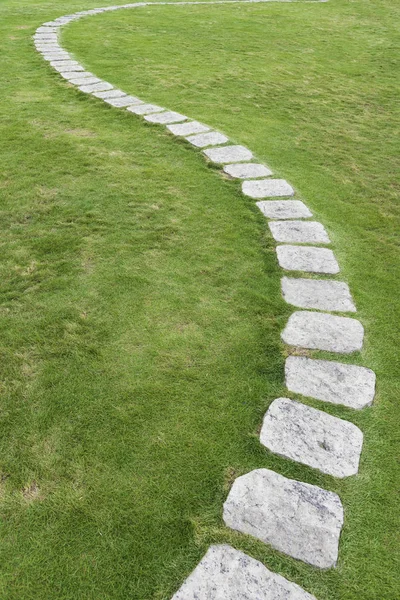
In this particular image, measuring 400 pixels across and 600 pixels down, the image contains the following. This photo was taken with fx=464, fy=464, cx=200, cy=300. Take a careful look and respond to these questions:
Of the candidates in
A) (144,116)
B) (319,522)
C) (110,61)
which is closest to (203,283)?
(319,522)

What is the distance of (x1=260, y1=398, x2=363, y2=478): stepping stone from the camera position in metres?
1.87

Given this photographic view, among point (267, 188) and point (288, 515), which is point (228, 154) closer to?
point (267, 188)

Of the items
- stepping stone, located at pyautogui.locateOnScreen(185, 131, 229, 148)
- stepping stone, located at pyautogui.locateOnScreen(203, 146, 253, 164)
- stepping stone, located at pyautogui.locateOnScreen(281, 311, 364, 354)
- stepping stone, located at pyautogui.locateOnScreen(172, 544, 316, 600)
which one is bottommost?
stepping stone, located at pyautogui.locateOnScreen(172, 544, 316, 600)

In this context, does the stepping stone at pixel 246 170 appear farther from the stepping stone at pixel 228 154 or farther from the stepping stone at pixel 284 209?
the stepping stone at pixel 284 209

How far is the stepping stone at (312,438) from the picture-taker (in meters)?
1.87

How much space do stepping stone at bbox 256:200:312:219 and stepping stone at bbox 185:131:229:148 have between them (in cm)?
119

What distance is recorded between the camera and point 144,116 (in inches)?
196

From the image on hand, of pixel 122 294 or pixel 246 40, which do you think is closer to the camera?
pixel 122 294

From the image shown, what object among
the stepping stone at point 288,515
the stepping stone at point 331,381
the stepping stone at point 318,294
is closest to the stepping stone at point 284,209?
the stepping stone at point 318,294

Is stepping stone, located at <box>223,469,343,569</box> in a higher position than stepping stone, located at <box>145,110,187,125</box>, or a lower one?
lower

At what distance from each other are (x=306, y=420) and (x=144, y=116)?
401 centimetres

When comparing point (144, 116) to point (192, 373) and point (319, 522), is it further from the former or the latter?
point (319, 522)

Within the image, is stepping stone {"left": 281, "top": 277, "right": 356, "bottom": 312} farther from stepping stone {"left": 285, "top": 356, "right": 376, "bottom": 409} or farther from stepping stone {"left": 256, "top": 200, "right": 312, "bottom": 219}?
stepping stone {"left": 256, "top": 200, "right": 312, "bottom": 219}

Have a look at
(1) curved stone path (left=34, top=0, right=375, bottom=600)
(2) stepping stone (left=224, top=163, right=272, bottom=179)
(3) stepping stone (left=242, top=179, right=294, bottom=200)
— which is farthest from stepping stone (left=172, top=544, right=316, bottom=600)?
(2) stepping stone (left=224, top=163, right=272, bottom=179)
